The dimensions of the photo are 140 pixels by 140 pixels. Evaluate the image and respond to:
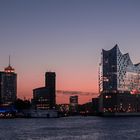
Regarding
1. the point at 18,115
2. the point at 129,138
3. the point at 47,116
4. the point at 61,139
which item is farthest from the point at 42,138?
the point at 18,115

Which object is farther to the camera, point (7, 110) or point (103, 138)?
point (7, 110)

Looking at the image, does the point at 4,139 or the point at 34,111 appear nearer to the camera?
the point at 4,139

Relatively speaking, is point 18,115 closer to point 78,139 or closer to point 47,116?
point 47,116

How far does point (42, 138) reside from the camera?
204ft

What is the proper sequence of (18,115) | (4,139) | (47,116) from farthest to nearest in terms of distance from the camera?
(18,115) → (47,116) → (4,139)

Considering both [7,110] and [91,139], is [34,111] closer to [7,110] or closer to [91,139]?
[7,110]

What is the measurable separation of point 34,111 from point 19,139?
129 meters

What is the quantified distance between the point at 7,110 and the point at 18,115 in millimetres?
10851

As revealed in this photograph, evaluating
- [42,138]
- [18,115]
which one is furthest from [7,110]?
[42,138]

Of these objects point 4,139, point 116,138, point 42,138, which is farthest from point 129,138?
point 4,139

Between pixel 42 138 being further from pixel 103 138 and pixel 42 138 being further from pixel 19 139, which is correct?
pixel 103 138

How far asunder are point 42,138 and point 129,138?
1159cm

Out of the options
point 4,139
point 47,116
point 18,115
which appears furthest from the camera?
point 18,115

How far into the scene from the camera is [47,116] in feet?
604
